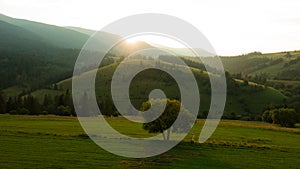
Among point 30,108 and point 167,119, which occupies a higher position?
point 167,119

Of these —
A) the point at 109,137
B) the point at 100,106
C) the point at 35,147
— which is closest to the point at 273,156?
the point at 109,137

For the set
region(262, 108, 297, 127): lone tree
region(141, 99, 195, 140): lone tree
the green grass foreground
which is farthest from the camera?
region(262, 108, 297, 127): lone tree

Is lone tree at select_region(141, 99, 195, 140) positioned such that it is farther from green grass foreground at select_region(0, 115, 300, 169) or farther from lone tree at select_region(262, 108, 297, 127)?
lone tree at select_region(262, 108, 297, 127)

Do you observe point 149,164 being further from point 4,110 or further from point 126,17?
point 4,110

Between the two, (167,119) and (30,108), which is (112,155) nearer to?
(167,119)

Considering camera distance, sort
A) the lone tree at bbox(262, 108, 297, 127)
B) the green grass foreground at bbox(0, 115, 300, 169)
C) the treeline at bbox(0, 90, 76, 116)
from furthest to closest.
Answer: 1. the treeline at bbox(0, 90, 76, 116)
2. the lone tree at bbox(262, 108, 297, 127)
3. the green grass foreground at bbox(0, 115, 300, 169)

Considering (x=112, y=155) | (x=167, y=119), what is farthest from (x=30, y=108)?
(x=112, y=155)

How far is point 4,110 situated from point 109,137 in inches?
3741

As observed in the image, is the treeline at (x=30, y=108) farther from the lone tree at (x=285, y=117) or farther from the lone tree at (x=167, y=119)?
the lone tree at (x=167, y=119)

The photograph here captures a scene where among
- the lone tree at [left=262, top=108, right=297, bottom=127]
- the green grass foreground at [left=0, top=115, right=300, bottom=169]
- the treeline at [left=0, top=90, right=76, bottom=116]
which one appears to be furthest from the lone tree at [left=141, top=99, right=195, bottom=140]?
the treeline at [left=0, top=90, right=76, bottom=116]

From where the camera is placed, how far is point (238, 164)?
5275cm

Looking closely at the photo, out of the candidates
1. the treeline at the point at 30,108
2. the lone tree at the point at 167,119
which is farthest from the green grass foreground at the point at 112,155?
the treeline at the point at 30,108

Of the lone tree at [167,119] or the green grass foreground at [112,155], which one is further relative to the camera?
the lone tree at [167,119]

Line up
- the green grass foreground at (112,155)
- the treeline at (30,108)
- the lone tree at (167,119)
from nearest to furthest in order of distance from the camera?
the green grass foreground at (112,155)
the lone tree at (167,119)
the treeline at (30,108)
